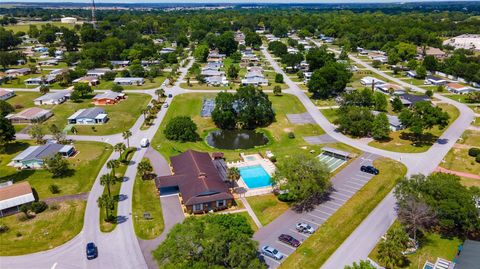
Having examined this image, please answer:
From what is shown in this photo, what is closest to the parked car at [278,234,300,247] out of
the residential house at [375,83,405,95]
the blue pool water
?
the blue pool water

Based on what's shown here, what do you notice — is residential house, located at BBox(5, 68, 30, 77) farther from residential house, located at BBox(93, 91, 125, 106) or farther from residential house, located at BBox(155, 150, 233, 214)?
residential house, located at BBox(155, 150, 233, 214)

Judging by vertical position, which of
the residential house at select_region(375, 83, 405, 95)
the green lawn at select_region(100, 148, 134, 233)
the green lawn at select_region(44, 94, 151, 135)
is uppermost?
the residential house at select_region(375, 83, 405, 95)

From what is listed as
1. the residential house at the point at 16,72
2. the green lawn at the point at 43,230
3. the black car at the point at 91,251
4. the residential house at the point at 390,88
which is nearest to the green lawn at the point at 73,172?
the green lawn at the point at 43,230

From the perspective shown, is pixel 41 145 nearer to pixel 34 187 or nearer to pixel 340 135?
pixel 34 187

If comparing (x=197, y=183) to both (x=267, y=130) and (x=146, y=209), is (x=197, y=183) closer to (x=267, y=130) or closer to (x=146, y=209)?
(x=146, y=209)

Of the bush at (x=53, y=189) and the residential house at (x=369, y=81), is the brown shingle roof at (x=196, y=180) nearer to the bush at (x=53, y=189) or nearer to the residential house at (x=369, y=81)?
the bush at (x=53, y=189)

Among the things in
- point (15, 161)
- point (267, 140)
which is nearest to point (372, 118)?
point (267, 140)
